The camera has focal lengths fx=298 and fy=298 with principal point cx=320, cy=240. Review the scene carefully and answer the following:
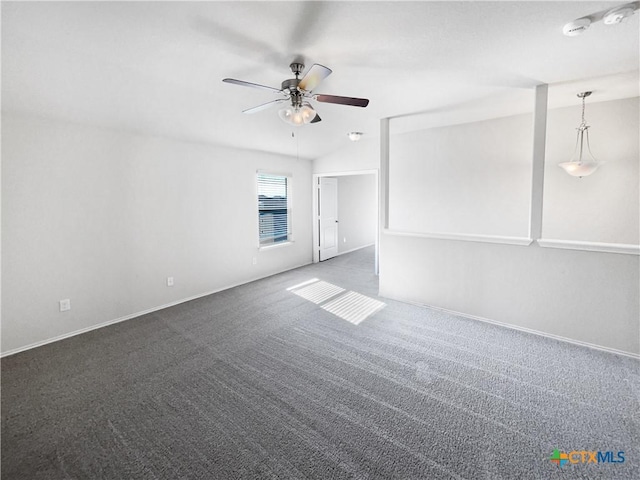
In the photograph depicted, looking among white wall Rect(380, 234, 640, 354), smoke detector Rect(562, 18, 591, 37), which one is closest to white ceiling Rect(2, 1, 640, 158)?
smoke detector Rect(562, 18, 591, 37)

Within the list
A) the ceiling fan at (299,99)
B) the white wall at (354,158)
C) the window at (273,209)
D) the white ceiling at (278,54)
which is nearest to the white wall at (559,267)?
the white ceiling at (278,54)

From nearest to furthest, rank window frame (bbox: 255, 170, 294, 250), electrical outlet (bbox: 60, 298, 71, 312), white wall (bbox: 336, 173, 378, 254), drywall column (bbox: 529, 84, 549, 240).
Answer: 1. drywall column (bbox: 529, 84, 549, 240)
2. electrical outlet (bbox: 60, 298, 71, 312)
3. window frame (bbox: 255, 170, 294, 250)
4. white wall (bbox: 336, 173, 378, 254)

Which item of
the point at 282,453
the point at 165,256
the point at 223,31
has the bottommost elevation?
the point at 282,453

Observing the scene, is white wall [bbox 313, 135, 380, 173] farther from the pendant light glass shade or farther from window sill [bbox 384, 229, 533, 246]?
the pendant light glass shade

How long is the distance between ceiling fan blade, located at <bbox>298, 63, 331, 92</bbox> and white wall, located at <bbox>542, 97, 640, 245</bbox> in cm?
370

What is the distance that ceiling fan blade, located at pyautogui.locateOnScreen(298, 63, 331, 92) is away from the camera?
2.03 m

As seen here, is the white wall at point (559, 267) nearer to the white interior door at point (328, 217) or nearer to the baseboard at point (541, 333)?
the baseboard at point (541, 333)

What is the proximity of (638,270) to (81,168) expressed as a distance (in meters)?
5.69

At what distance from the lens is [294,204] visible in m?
6.16

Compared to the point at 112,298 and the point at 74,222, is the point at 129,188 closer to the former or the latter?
the point at 74,222

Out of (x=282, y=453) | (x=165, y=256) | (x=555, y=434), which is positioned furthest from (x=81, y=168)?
(x=555, y=434)

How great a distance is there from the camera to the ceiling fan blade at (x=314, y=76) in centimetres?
203

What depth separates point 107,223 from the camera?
3535 mm

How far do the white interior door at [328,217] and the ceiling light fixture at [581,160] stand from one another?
13.8ft
